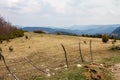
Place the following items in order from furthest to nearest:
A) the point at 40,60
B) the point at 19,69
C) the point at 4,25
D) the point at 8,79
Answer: the point at 4,25, the point at 40,60, the point at 19,69, the point at 8,79

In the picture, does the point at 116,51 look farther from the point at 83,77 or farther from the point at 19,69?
the point at 83,77

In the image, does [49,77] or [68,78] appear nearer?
[68,78]

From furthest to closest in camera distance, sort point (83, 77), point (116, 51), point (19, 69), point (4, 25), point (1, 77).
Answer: point (4, 25) < point (116, 51) < point (19, 69) < point (1, 77) < point (83, 77)

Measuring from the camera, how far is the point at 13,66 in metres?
19.9

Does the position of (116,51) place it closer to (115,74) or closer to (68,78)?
(115,74)

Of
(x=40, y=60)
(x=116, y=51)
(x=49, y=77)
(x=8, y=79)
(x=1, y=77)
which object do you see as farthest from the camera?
(x=116, y=51)

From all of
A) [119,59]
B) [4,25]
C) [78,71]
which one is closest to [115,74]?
[78,71]

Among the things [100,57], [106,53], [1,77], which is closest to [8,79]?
[1,77]

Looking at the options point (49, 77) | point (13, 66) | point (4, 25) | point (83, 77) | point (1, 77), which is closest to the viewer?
point (83, 77)

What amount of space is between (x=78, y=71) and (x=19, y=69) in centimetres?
718

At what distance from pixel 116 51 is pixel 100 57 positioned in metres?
2.71

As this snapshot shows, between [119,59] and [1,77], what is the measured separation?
23.3 ft

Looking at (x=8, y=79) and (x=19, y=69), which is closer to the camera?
(x=8, y=79)

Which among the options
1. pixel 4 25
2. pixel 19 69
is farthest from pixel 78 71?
pixel 4 25
